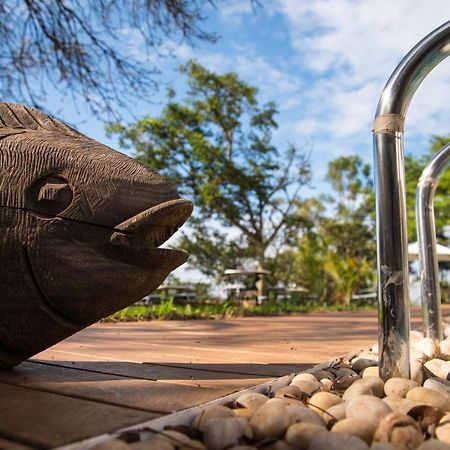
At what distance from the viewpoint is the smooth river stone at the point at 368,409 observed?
1008 mm

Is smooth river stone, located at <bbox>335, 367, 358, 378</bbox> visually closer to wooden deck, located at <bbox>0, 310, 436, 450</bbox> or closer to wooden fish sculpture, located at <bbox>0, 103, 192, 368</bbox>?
wooden deck, located at <bbox>0, 310, 436, 450</bbox>

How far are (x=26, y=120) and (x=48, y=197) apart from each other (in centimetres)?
35

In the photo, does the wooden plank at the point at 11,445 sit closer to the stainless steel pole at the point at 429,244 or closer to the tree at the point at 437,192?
the stainless steel pole at the point at 429,244

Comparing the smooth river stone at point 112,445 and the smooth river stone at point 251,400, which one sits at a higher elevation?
the smooth river stone at point 251,400

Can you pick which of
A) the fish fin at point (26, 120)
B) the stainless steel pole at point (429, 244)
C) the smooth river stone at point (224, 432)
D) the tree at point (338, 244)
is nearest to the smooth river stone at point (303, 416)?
the smooth river stone at point (224, 432)

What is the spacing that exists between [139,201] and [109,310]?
309 millimetres

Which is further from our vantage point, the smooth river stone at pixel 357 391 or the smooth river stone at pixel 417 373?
the smooth river stone at pixel 417 373

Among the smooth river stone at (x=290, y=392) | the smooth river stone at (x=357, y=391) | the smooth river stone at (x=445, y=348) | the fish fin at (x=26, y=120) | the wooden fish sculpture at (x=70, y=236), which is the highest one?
the fish fin at (x=26, y=120)

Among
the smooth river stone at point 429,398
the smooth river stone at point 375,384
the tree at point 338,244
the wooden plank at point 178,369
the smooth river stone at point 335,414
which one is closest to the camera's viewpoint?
the smooth river stone at point 335,414

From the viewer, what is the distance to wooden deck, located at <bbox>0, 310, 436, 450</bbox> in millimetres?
963

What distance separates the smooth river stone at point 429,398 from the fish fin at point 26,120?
1185 millimetres

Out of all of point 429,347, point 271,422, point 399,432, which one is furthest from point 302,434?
point 429,347

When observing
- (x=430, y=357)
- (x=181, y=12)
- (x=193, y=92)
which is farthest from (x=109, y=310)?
(x=193, y=92)

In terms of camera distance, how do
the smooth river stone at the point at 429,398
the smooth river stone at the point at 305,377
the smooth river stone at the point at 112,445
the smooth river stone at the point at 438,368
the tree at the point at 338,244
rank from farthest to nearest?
the tree at the point at 338,244
the smooth river stone at the point at 438,368
the smooth river stone at the point at 305,377
the smooth river stone at the point at 429,398
the smooth river stone at the point at 112,445
